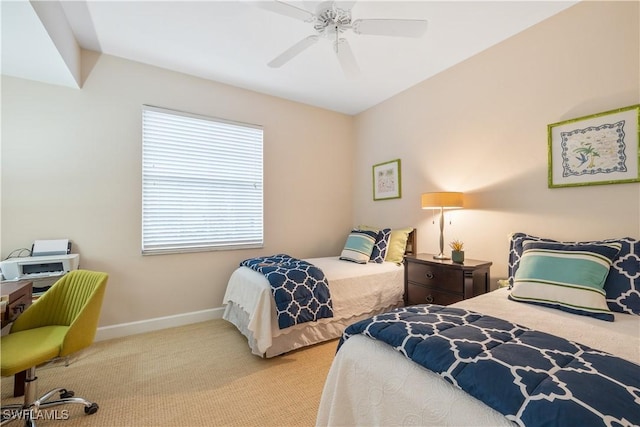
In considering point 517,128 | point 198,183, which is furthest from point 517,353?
point 198,183

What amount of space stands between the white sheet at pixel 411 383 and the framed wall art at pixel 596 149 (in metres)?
1.02

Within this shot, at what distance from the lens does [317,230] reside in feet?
13.5

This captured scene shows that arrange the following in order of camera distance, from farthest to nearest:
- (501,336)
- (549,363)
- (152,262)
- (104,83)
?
(152,262)
(104,83)
(501,336)
(549,363)

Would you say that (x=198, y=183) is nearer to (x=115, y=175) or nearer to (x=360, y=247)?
(x=115, y=175)

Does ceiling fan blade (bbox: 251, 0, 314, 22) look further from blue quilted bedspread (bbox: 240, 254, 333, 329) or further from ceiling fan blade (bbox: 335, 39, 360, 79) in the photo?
blue quilted bedspread (bbox: 240, 254, 333, 329)

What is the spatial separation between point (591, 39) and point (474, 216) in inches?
62.3

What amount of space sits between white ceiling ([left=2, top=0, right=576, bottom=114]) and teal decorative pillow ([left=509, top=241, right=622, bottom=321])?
1867 mm

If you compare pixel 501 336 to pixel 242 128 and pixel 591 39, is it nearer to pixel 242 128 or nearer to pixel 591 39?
pixel 591 39

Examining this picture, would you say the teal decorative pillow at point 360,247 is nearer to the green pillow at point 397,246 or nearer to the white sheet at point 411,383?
the green pillow at point 397,246

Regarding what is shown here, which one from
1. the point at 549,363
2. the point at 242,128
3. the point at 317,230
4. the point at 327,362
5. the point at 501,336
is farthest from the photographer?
the point at 317,230

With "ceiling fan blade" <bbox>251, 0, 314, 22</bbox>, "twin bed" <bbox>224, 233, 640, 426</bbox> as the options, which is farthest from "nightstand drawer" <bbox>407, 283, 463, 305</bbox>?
"ceiling fan blade" <bbox>251, 0, 314, 22</bbox>

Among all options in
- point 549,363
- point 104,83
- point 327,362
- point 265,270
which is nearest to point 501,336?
point 549,363

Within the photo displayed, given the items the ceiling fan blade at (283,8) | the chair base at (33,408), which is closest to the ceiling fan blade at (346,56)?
the ceiling fan blade at (283,8)

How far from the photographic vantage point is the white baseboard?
Answer: 9.08 ft
